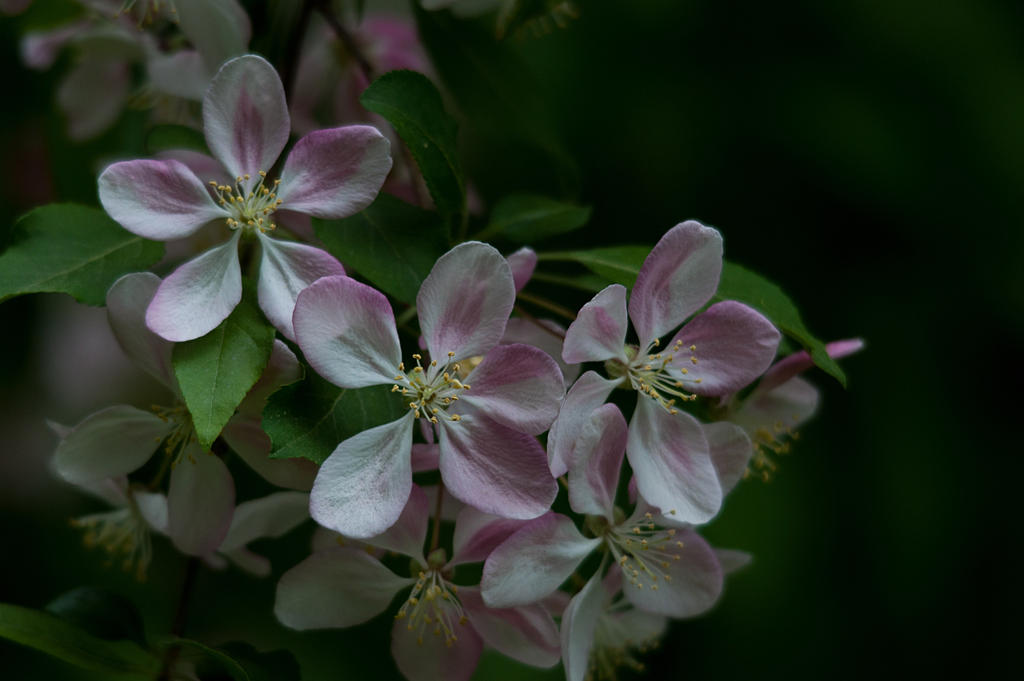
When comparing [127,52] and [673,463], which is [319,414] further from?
[127,52]

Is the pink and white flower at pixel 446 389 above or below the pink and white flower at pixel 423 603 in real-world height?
above

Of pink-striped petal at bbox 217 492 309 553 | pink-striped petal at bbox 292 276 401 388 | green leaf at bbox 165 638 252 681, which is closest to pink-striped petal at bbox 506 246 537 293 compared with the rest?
pink-striped petal at bbox 292 276 401 388

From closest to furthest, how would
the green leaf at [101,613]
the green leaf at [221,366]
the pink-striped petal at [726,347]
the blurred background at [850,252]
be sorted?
the green leaf at [221,366], the pink-striped petal at [726,347], the green leaf at [101,613], the blurred background at [850,252]

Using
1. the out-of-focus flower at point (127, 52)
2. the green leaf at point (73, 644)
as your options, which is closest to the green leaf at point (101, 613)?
the green leaf at point (73, 644)

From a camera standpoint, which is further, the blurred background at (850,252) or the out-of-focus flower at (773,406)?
the blurred background at (850,252)

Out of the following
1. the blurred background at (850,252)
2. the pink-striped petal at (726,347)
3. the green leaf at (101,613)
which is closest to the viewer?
the pink-striped petal at (726,347)

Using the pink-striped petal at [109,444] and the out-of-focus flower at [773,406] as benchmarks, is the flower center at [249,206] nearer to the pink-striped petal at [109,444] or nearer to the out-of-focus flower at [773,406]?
the pink-striped petal at [109,444]

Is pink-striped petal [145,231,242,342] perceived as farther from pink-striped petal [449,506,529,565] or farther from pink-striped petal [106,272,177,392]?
pink-striped petal [449,506,529,565]
